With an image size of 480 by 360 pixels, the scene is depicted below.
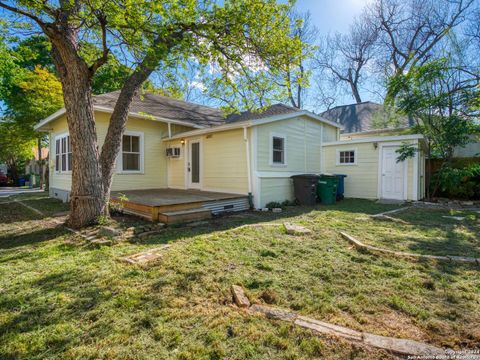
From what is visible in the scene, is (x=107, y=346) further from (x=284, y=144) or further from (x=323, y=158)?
(x=323, y=158)

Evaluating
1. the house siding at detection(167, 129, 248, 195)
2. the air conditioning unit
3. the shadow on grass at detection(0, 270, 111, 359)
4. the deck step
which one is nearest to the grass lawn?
the shadow on grass at detection(0, 270, 111, 359)

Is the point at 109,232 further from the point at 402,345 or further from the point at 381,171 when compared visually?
the point at 381,171

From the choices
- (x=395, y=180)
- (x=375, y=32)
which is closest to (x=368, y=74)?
(x=375, y=32)

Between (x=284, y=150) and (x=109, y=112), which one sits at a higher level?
(x=109, y=112)

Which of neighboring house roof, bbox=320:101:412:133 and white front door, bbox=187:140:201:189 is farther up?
neighboring house roof, bbox=320:101:412:133

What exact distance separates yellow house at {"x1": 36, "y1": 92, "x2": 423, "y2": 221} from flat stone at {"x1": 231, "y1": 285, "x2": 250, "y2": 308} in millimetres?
4505

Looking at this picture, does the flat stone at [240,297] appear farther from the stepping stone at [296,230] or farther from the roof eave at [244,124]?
the roof eave at [244,124]

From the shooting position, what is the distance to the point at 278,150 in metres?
9.25

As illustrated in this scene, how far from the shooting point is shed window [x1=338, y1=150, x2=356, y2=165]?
419 inches

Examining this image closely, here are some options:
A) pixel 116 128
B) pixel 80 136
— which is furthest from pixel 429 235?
pixel 80 136

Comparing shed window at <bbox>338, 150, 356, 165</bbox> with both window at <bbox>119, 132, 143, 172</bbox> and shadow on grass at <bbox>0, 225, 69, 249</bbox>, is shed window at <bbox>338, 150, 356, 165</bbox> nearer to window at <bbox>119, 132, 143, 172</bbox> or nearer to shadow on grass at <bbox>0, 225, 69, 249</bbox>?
window at <bbox>119, 132, 143, 172</bbox>

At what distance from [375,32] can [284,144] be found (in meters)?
18.7

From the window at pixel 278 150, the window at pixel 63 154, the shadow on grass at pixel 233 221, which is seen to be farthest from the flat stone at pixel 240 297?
the window at pixel 63 154

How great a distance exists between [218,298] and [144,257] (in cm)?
158
